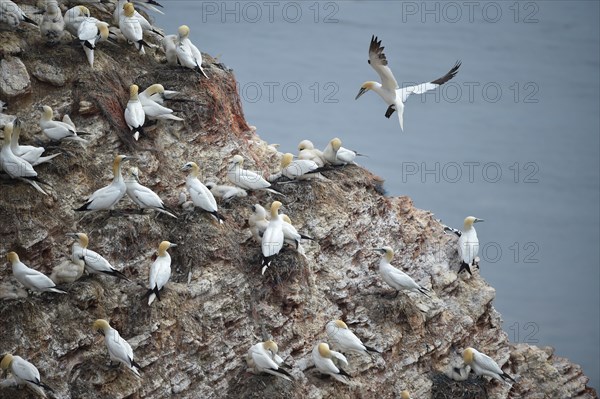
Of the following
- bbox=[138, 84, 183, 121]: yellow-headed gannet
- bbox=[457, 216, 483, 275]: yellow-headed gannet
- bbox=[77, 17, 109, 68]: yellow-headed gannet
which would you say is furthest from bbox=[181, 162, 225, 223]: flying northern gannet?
bbox=[457, 216, 483, 275]: yellow-headed gannet

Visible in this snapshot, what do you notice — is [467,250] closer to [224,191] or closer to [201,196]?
[224,191]

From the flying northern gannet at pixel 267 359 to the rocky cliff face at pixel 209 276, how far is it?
211 millimetres

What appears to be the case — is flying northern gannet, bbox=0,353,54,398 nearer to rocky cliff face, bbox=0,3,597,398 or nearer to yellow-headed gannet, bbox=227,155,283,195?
rocky cliff face, bbox=0,3,597,398

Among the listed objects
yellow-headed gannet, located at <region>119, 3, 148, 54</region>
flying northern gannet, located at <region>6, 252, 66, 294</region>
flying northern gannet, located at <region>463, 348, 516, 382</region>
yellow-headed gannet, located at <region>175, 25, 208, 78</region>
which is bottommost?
flying northern gannet, located at <region>463, 348, 516, 382</region>

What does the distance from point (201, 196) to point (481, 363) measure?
4539 millimetres

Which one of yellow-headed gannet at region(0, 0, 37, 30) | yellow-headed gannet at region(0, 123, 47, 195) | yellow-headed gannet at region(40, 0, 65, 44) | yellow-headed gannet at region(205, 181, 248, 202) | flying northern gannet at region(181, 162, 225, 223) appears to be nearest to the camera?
yellow-headed gannet at region(0, 123, 47, 195)

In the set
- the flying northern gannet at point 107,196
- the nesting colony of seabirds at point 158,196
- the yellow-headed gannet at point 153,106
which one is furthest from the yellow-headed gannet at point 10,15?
the flying northern gannet at point 107,196

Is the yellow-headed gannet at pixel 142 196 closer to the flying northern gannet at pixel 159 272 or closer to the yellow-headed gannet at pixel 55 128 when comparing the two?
the flying northern gannet at pixel 159 272

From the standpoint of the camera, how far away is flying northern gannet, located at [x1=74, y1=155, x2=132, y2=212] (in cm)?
1795

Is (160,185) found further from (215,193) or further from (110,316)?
(110,316)

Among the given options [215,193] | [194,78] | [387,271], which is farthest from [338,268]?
[194,78]

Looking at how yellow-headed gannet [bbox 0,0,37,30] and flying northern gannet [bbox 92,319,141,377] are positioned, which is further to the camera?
yellow-headed gannet [bbox 0,0,37,30]

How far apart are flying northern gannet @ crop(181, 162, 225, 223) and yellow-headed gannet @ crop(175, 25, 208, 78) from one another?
219cm

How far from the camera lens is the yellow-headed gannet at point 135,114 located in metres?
19.3
